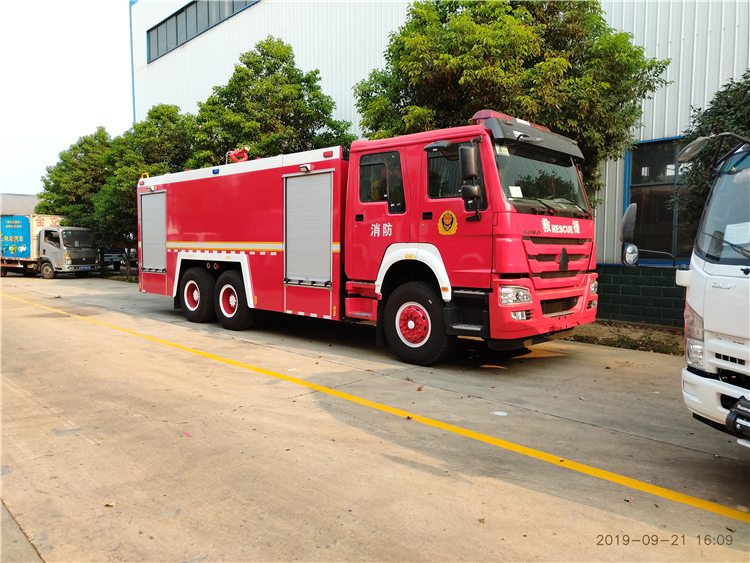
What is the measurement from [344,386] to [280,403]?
941 mm

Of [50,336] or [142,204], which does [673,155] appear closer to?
[142,204]

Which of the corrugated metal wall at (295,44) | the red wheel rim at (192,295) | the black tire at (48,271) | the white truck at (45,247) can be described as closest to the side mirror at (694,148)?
the red wheel rim at (192,295)

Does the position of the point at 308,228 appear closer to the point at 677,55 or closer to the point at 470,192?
the point at 470,192

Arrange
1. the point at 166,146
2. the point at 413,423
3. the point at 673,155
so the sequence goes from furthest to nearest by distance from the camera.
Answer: the point at 166,146
the point at 673,155
the point at 413,423

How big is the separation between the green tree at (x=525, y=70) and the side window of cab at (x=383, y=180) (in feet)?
7.96

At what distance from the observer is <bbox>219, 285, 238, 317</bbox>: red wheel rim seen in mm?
10398

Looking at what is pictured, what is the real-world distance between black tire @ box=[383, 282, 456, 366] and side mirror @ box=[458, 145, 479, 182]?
5.51 feet

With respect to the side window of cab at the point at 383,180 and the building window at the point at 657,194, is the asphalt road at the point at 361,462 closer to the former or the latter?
the side window of cab at the point at 383,180

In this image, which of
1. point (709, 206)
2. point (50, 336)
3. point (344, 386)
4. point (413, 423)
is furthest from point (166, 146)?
point (709, 206)

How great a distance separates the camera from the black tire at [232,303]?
10117mm

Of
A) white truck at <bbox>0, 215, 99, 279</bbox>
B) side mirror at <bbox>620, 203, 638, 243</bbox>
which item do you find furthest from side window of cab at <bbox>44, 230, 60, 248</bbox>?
side mirror at <bbox>620, 203, 638, 243</bbox>

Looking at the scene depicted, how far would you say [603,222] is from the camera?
1185cm

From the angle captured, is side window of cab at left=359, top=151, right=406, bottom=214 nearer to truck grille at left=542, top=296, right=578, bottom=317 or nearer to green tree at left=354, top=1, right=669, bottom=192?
truck grille at left=542, top=296, right=578, bottom=317

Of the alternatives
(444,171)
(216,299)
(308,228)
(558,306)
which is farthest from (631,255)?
(216,299)
